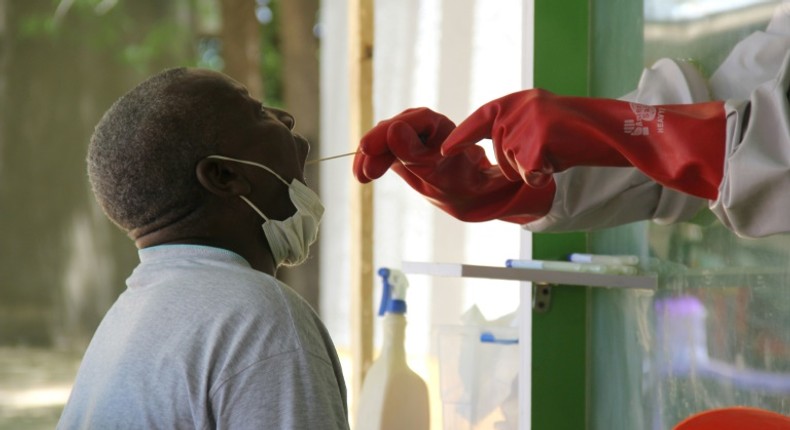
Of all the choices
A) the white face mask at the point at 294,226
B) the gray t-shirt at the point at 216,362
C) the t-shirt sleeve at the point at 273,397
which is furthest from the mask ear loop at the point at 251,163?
the t-shirt sleeve at the point at 273,397

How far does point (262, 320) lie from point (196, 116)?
265 millimetres

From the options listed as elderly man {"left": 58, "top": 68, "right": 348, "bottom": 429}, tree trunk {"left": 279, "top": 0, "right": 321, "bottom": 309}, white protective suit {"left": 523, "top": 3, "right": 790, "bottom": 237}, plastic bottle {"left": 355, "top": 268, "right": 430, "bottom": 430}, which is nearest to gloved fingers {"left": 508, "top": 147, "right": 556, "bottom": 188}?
white protective suit {"left": 523, "top": 3, "right": 790, "bottom": 237}

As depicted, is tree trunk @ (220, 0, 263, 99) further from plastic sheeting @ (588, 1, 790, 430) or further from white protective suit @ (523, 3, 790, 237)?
white protective suit @ (523, 3, 790, 237)

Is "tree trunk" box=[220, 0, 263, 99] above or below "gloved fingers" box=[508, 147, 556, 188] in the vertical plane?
above

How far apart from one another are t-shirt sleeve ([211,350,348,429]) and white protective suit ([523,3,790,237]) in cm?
47

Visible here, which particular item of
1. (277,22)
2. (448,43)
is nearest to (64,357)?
(277,22)

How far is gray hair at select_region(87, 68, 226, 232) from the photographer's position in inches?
42.2

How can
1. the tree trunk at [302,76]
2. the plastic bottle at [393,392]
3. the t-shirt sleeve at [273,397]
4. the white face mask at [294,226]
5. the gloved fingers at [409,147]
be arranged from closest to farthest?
the t-shirt sleeve at [273,397] → the white face mask at [294,226] → the gloved fingers at [409,147] → the plastic bottle at [393,392] → the tree trunk at [302,76]

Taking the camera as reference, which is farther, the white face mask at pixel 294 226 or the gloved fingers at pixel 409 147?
the gloved fingers at pixel 409 147

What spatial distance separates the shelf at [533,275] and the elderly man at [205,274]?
0.21 meters

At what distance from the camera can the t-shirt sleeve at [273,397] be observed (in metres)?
0.94

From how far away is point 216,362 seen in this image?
37.7 inches

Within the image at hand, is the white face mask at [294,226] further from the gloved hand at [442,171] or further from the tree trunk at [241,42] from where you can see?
the tree trunk at [241,42]

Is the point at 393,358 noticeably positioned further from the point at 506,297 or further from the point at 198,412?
the point at 198,412
